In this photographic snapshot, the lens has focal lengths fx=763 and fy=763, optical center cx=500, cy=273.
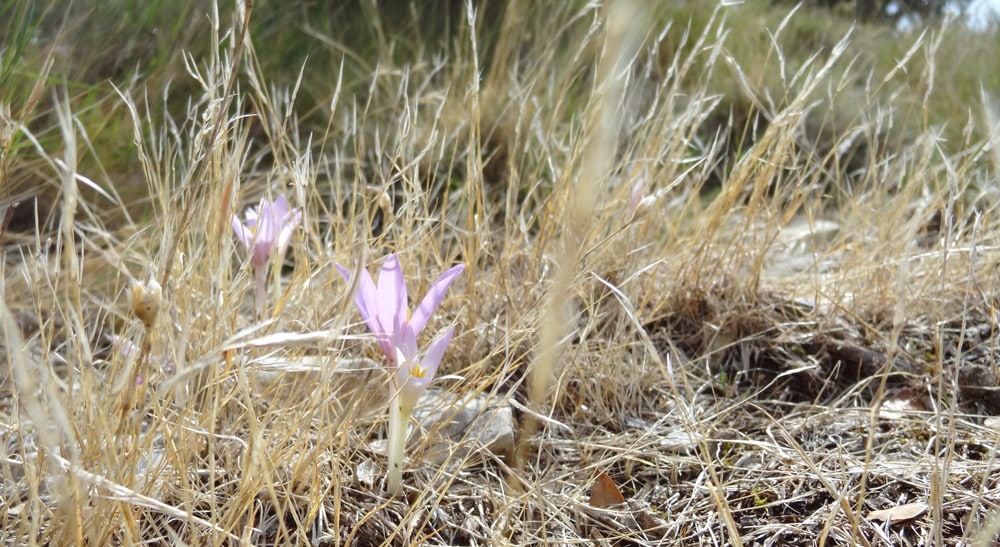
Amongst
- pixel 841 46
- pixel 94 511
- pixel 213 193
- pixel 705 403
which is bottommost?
pixel 705 403

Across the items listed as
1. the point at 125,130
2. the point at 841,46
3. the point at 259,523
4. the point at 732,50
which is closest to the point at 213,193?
the point at 259,523

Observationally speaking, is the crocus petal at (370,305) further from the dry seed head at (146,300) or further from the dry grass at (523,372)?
the dry seed head at (146,300)

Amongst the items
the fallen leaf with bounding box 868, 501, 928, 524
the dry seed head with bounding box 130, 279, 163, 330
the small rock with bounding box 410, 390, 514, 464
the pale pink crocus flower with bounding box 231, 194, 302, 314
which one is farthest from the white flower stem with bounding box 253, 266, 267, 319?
the fallen leaf with bounding box 868, 501, 928, 524

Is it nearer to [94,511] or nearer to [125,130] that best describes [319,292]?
[94,511]

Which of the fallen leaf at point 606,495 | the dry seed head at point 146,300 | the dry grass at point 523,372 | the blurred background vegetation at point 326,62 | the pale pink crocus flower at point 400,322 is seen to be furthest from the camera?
the blurred background vegetation at point 326,62

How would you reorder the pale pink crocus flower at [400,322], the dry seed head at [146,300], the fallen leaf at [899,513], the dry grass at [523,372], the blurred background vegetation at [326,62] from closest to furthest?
the dry seed head at [146,300] → the dry grass at [523,372] → the pale pink crocus flower at [400,322] → the fallen leaf at [899,513] → the blurred background vegetation at [326,62]

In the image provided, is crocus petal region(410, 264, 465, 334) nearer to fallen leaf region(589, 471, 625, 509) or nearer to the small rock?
the small rock

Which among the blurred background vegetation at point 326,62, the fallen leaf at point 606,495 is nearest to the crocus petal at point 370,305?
the fallen leaf at point 606,495
